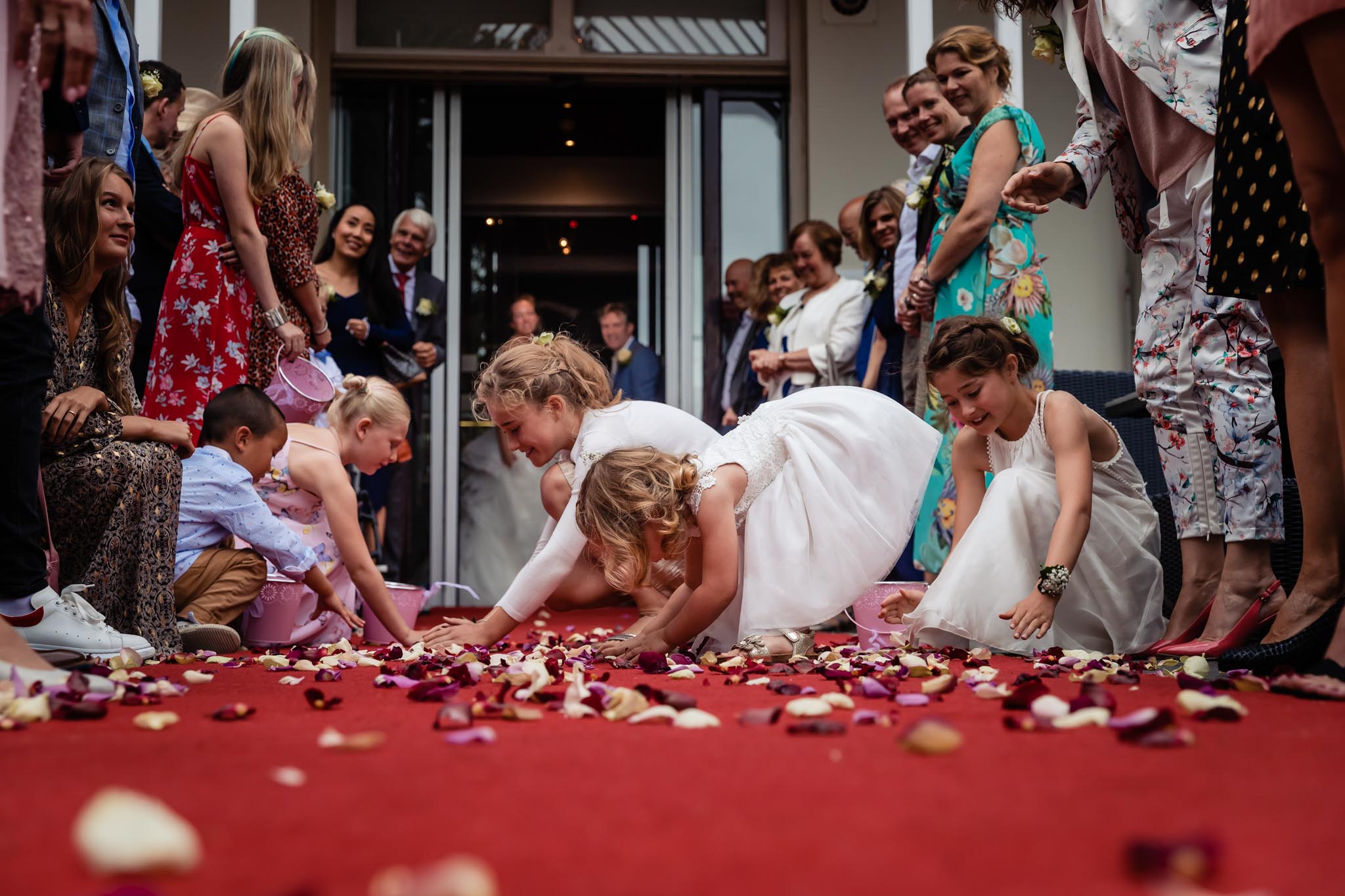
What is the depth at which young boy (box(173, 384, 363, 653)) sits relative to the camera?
291 centimetres

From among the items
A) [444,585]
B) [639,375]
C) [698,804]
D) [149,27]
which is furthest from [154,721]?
[639,375]

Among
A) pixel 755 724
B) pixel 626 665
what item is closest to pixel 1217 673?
pixel 755 724

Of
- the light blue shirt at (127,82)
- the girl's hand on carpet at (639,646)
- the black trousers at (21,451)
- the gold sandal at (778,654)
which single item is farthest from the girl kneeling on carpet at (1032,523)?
the light blue shirt at (127,82)

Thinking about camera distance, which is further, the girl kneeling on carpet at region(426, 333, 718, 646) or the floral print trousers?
the girl kneeling on carpet at region(426, 333, 718, 646)

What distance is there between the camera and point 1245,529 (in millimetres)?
2105

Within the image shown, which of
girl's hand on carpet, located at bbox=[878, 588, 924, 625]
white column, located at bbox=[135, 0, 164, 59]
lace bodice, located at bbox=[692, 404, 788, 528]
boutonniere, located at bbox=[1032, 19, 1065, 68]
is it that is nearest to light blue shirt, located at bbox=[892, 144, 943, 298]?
boutonniere, located at bbox=[1032, 19, 1065, 68]

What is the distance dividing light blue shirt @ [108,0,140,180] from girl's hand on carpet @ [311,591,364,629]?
1.16 m

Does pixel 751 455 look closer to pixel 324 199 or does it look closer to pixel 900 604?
pixel 900 604

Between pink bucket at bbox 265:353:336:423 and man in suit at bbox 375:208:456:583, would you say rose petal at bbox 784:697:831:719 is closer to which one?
pink bucket at bbox 265:353:336:423

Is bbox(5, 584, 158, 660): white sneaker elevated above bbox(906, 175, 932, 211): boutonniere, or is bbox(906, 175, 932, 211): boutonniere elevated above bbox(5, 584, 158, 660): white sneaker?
bbox(906, 175, 932, 211): boutonniere

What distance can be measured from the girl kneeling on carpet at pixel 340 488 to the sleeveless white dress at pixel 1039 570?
1.25m

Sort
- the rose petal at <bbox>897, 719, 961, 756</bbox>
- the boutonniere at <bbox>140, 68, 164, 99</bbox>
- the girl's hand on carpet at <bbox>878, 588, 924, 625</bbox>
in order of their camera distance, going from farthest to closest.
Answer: the boutonniere at <bbox>140, 68, 164, 99</bbox> < the girl's hand on carpet at <bbox>878, 588, 924, 625</bbox> < the rose petal at <bbox>897, 719, 961, 756</bbox>

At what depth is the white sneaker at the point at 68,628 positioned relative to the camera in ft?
6.45

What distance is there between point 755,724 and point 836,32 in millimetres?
5772
